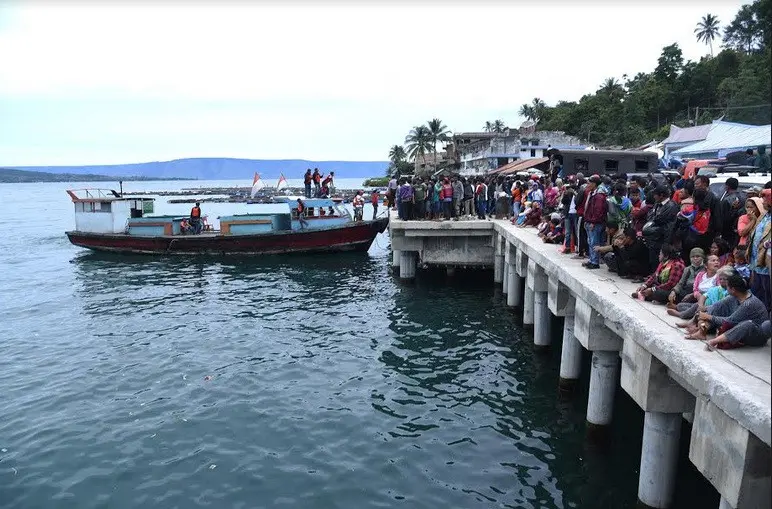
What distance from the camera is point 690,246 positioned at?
911 cm

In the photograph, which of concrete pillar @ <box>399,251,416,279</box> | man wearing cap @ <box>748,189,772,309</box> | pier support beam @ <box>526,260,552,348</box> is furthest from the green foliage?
man wearing cap @ <box>748,189,772,309</box>

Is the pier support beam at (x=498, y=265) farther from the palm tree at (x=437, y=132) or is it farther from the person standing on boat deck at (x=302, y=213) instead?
the palm tree at (x=437, y=132)

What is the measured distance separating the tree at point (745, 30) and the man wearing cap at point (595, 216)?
219 feet

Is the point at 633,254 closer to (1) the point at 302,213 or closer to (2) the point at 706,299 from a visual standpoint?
(2) the point at 706,299

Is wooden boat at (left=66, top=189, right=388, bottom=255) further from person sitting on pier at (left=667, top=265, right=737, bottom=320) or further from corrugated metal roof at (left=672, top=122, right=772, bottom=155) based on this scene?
person sitting on pier at (left=667, top=265, right=737, bottom=320)

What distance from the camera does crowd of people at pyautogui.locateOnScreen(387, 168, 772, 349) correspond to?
22.1 feet

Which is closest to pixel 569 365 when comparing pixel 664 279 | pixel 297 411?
pixel 664 279

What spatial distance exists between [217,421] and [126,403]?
2261mm

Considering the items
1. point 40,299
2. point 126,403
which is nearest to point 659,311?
point 126,403

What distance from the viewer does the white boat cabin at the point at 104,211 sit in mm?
33656

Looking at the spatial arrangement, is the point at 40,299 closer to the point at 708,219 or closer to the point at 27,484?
the point at 27,484

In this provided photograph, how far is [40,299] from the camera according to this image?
22.5 meters

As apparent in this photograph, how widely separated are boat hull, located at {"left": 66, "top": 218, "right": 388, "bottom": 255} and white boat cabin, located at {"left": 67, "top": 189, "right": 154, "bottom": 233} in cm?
257

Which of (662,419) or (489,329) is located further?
(489,329)
